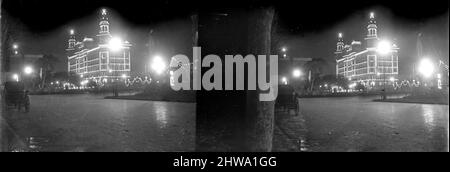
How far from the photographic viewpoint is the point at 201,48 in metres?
3.83

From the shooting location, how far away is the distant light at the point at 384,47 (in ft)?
388

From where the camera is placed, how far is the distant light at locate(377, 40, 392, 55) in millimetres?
118387

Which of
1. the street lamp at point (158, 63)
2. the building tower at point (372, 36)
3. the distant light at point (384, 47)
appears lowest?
the street lamp at point (158, 63)

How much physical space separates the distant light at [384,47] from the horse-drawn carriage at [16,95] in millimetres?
114759

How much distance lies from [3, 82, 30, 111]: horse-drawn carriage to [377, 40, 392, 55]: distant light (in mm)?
114759

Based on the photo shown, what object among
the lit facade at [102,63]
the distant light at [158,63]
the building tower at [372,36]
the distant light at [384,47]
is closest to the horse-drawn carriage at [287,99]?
the distant light at [158,63]

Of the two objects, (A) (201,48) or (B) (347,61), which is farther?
(B) (347,61)

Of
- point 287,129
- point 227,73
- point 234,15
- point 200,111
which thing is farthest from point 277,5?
point 287,129

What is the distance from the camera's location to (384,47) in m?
119

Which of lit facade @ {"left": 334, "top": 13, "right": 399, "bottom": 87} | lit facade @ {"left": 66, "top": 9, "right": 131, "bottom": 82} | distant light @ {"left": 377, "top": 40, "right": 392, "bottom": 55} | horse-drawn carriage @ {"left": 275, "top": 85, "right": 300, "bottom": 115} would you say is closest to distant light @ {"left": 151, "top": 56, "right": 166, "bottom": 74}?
horse-drawn carriage @ {"left": 275, "top": 85, "right": 300, "bottom": 115}

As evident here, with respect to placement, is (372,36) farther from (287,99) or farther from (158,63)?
(287,99)

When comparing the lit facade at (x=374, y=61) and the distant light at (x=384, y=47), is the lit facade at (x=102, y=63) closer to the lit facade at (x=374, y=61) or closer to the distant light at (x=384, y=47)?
the lit facade at (x=374, y=61)
